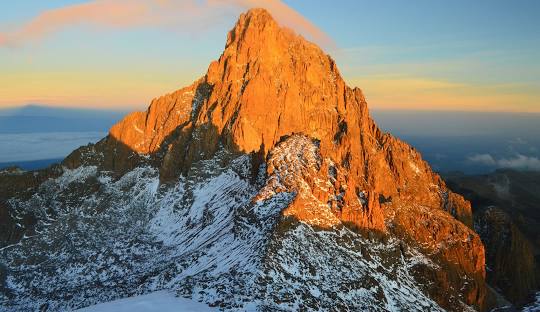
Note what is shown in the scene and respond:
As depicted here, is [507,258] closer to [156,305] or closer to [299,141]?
[299,141]

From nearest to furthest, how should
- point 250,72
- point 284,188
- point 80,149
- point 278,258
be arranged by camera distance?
1. point 278,258
2. point 284,188
3. point 250,72
4. point 80,149

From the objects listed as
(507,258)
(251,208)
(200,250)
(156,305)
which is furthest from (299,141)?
(507,258)

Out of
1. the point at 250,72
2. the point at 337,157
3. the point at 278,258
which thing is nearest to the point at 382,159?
the point at 337,157

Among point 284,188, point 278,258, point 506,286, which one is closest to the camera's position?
point 278,258

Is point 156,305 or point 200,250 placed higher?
point 156,305

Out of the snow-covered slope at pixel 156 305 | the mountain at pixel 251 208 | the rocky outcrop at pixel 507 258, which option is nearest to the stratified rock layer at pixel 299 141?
the mountain at pixel 251 208

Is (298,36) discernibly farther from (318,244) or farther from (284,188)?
(318,244)
